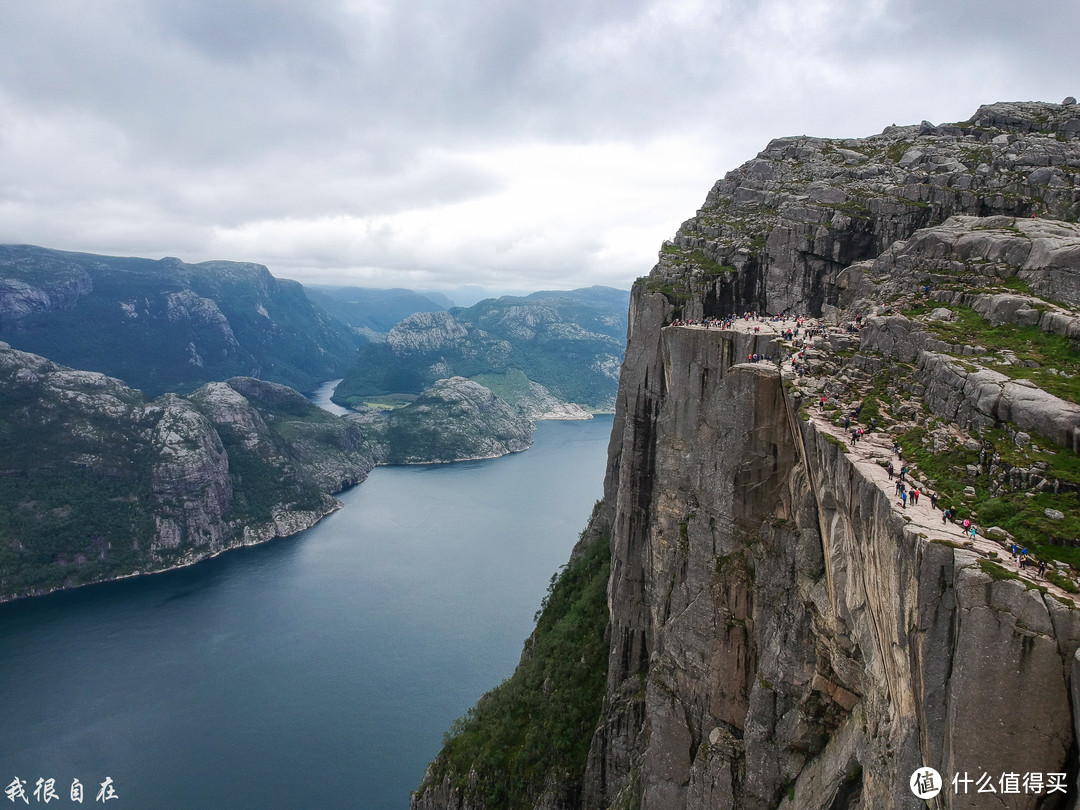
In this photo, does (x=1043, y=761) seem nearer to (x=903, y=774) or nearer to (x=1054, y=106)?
(x=903, y=774)

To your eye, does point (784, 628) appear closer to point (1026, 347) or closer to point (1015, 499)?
point (1015, 499)

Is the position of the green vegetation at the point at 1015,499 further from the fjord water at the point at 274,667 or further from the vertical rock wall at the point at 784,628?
the fjord water at the point at 274,667

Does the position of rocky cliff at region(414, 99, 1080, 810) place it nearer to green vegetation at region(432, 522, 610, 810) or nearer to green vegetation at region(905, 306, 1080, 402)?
green vegetation at region(905, 306, 1080, 402)

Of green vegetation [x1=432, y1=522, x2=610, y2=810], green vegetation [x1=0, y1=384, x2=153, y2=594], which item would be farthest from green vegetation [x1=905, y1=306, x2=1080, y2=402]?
green vegetation [x1=0, y1=384, x2=153, y2=594]

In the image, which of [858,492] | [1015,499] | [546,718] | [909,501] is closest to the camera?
[1015,499]

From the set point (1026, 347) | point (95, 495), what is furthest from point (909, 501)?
point (95, 495)

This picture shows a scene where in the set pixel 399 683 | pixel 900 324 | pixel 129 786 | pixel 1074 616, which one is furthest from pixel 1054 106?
pixel 129 786
